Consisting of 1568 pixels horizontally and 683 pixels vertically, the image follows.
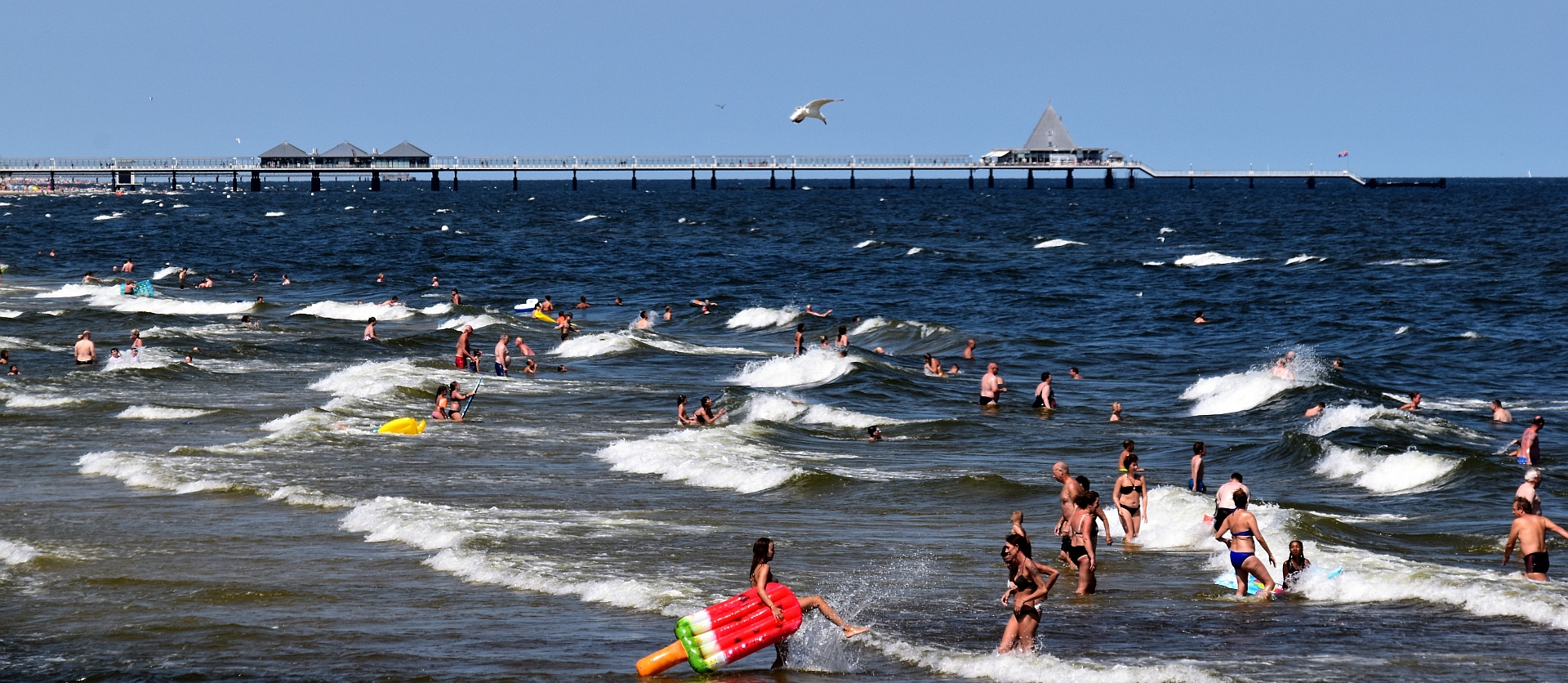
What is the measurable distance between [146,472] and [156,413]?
6170mm

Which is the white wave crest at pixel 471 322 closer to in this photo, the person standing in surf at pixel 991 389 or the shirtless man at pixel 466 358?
the shirtless man at pixel 466 358

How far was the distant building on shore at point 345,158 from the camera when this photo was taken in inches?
6629

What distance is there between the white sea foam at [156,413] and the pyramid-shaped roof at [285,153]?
6043 inches

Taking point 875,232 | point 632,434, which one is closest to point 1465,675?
point 632,434

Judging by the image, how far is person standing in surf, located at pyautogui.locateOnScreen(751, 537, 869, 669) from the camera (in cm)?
Answer: 1103

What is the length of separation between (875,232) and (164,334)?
2312 inches

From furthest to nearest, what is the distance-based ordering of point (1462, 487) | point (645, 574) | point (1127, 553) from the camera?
point (1462, 487), point (1127, 553), point (645, 574)

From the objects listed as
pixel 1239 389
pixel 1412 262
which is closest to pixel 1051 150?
pixel 1412 262

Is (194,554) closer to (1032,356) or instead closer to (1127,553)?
(1127,553)

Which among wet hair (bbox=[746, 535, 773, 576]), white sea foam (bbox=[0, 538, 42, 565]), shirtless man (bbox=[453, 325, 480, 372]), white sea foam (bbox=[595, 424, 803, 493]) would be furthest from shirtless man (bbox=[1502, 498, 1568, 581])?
shirtless man (bbox=[453, 325, 480, 372])

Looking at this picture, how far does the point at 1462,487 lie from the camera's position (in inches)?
780

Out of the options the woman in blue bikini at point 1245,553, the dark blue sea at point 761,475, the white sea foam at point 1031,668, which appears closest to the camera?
the white sea foam at point 1031,668

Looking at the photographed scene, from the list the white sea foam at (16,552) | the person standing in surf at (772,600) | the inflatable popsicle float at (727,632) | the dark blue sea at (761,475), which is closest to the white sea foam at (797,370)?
the dark blue sea at (761,475)

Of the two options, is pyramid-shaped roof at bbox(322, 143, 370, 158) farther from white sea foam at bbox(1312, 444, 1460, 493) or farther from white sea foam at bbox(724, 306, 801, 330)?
white sea foam at bbox(1312, 444, 1460, 493)
